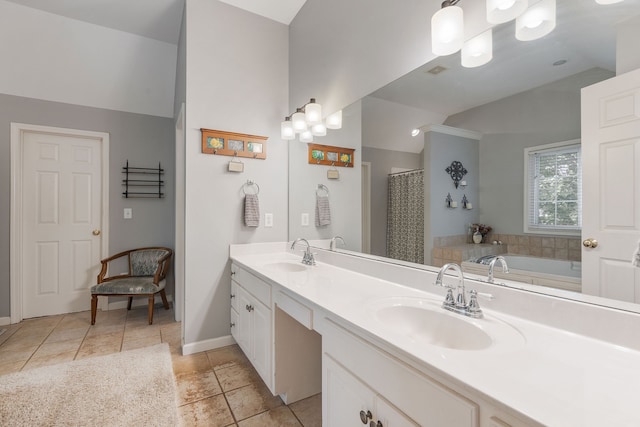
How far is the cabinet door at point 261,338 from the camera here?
1688 mm

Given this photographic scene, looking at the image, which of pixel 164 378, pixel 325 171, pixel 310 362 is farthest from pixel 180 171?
pixel 310 362

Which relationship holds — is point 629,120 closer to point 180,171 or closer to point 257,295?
point 257,295

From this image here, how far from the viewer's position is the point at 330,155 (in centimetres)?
226

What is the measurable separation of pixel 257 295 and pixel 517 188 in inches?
59.1

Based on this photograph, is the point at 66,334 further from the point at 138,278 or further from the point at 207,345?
the point at 207,345

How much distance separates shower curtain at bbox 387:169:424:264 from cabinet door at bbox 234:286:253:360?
1.04 metres

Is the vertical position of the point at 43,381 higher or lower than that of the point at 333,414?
lower

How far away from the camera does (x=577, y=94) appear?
93cm

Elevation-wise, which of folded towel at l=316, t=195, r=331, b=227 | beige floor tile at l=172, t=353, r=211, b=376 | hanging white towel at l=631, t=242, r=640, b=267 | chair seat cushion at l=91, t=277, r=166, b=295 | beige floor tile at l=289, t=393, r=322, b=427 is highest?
folded towel at l=316, t=195, r=331, b=227

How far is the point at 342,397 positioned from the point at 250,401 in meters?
0.98

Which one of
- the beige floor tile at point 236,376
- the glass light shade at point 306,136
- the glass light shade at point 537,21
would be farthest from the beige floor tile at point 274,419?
the glass light shade at point 537,21

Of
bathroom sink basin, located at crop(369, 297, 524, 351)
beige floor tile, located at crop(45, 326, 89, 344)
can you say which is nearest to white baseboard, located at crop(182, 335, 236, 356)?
beige floor tile, located at crop(45, 326, 89, 344)

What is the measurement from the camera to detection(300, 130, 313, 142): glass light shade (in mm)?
2423

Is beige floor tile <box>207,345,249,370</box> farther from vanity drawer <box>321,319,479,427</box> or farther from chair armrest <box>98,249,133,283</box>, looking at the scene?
chair armrest <box>98,249,133,283</box>
